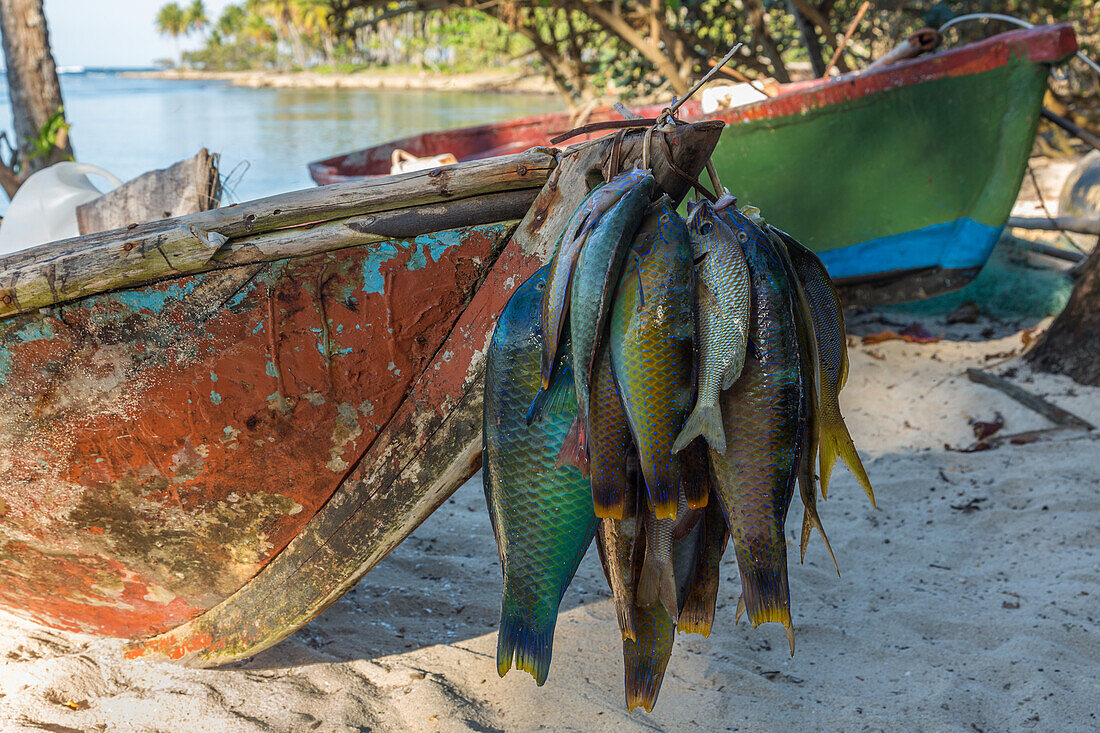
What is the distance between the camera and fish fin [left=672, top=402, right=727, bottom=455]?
1180 millimetres

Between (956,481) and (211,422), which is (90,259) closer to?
(211,422)

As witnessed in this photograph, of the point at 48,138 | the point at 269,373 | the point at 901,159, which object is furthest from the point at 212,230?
the point at 48,138

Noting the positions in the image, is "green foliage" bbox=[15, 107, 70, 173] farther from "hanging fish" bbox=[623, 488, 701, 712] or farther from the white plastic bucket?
"hanging fish" bbox=[623, 488, 701, 712]

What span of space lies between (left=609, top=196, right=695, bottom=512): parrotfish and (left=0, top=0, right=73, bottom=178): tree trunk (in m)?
6.18

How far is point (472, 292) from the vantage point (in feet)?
5.82

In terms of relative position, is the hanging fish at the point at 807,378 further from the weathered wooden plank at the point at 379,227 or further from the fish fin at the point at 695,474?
the weathered wooden plank at the point at 379,227

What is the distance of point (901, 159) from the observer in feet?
15.0

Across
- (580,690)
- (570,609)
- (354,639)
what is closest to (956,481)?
(570,609)

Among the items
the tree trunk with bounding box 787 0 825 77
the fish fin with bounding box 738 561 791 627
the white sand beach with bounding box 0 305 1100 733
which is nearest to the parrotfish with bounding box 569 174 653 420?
the fish fin with bounding box 738 561 791 627

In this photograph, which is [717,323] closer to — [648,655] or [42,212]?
[648,655]

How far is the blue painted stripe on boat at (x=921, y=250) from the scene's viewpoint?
15.1 feet

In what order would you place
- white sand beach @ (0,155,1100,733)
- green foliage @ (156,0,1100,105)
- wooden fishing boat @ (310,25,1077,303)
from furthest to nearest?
1. green foliage @ (156,0,1100,105)
2. wooden fishing boat @ (310,25,1077,303)
3. white sand beach @ (0,155,1100,733)

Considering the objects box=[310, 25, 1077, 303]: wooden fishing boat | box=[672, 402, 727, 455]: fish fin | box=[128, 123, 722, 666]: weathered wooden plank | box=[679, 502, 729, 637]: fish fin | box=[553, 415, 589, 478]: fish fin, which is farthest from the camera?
box=[310, 25, 1077, 303]: wooden fishing boat

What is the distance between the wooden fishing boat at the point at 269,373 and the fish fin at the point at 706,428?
56cm
